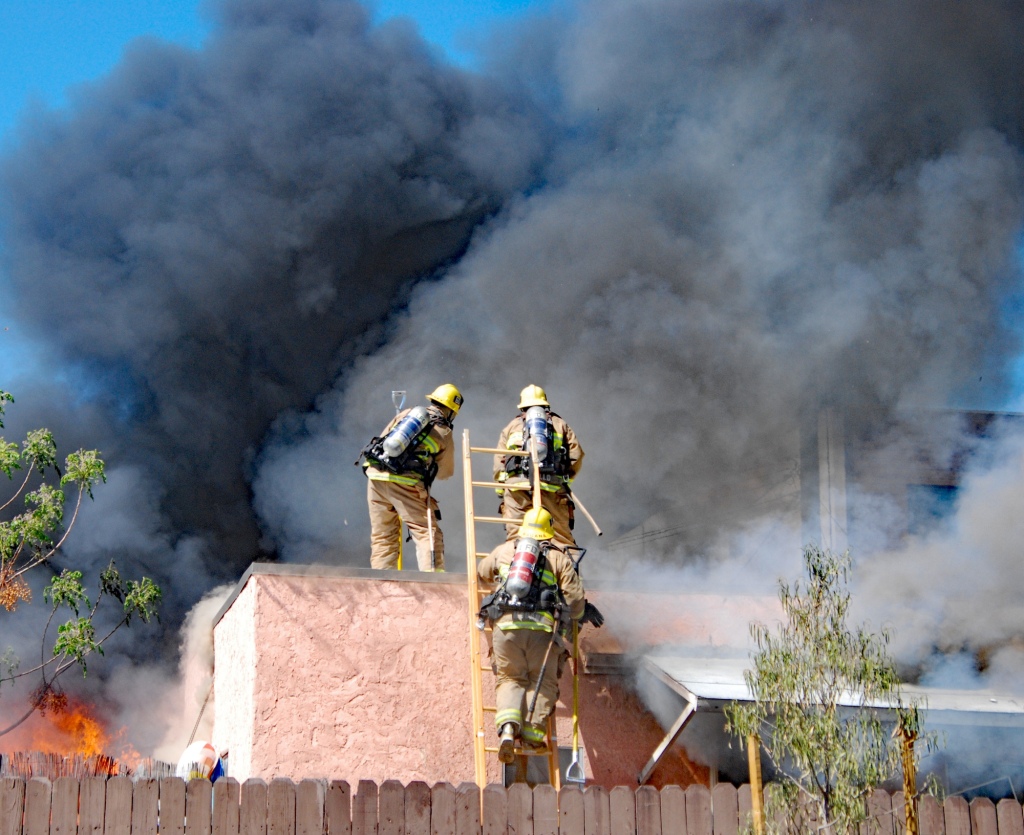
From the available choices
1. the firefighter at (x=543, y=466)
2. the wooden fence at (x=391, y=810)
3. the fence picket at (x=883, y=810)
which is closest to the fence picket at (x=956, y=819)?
the wooden fence at (x=391, y=810)

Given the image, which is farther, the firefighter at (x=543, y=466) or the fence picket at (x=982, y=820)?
the firefighter at (x=543, y=466)

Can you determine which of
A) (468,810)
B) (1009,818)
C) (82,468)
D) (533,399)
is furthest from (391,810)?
(82,468)

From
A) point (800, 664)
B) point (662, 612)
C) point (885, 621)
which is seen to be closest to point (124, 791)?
point (800, 664)

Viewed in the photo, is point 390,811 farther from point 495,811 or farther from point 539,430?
point 539,430

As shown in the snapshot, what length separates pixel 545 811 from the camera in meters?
6.19

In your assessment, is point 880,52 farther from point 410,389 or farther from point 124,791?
point 124,791

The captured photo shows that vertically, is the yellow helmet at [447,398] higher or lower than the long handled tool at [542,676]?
higher

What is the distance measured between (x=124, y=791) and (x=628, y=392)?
364 inches

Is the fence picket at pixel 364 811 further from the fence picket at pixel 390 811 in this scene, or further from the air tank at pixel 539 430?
the air tank at pixel 539 430

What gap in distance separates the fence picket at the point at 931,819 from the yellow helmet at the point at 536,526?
8.78 feet

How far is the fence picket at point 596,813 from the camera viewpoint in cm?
620

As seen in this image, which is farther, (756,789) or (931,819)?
(931,819)

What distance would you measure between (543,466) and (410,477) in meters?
0.93

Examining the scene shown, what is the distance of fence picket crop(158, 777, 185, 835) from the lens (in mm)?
5855
